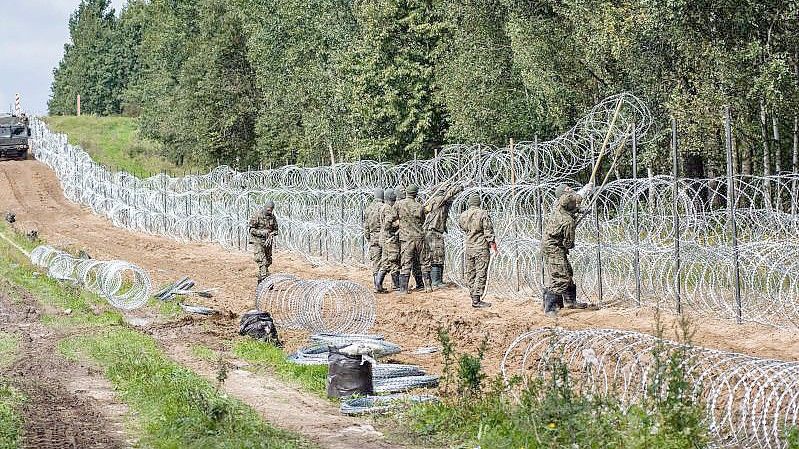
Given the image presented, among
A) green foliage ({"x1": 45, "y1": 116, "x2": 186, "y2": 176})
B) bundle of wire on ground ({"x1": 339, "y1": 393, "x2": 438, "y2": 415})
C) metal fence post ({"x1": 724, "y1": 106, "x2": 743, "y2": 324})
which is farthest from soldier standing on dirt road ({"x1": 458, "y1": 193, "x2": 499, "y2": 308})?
green foliage ({"x1": 45, "y1": 116, "x2": 186, "y2": 176})

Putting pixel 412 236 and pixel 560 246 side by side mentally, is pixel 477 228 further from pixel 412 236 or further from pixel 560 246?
pixel 412 236

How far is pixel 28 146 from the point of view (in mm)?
60344

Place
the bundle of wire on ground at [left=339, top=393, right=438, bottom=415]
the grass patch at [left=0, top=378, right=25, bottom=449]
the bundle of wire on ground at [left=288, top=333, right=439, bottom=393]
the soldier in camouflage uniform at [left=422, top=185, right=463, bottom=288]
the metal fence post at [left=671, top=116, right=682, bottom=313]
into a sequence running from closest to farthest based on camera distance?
the grass patch at [left=0, top=378, right=25, bottom=449] → the bundle of wire on ground at [left=339, top=393, right=438, bottom=415] → the bundle of wire on ground at [left=288, top=333, right=439, bottom=393] → the metal fence post at [left=671, top=116, right=682, bottom=313] → the soldier in camouflage uniform at [left=422, top=185, right=463, bottom=288]

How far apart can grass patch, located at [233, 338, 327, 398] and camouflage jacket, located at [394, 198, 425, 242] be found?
223 inches

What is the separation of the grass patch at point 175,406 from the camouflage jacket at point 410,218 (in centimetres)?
665

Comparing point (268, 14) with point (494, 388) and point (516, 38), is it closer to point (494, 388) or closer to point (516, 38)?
point (516, 38)

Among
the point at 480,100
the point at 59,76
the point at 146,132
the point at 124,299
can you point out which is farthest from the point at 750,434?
the point at 59,76

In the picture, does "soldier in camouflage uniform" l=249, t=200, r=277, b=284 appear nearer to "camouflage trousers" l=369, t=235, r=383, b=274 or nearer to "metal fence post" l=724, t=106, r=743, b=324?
"camouflage trousers" l=369, t=235, r=383, b=274

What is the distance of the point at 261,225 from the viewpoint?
2325cm

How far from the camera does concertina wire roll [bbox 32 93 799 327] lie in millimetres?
16453

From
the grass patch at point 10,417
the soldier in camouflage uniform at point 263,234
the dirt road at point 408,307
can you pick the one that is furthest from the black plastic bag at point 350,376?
the soldier in camouflage uniform at point 263,234

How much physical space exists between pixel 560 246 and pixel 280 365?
516 centimetres

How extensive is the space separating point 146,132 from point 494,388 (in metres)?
63.0

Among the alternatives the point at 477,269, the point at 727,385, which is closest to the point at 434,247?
the point at 477,269
